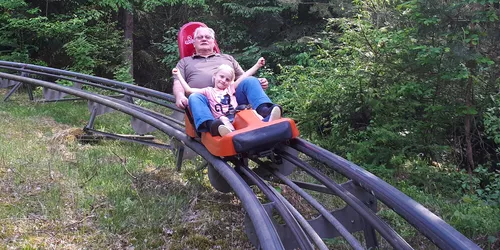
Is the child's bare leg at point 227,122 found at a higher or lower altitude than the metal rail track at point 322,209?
higher

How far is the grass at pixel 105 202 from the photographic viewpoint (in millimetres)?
2879

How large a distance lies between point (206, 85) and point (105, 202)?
4.71 ft

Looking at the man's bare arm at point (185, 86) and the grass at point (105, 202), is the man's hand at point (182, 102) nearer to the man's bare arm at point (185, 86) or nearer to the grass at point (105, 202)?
the man's bare arm at point (185, 86)

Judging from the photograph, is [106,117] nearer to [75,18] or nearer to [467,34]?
[75,18]

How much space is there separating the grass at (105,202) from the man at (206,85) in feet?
2.25

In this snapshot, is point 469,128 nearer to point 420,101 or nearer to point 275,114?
point 420,101

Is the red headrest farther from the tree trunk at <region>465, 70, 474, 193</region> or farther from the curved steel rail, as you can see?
the tree trunk at <region>465, 70, 474, 193</region>

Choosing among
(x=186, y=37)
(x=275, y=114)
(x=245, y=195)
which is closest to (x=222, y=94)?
(x=275, y=114)

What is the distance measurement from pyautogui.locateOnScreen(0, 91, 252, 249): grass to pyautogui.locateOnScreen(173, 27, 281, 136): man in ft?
2.25

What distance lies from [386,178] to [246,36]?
7030 mm

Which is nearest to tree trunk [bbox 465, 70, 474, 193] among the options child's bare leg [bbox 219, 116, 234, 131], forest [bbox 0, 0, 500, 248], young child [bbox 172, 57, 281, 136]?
forest [bbox 0, 0, 500, 248]

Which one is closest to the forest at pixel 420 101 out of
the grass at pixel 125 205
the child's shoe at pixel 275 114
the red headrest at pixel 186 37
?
the grass at pixel 125 205

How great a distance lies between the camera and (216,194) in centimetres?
381

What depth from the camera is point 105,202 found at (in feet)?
11.1
